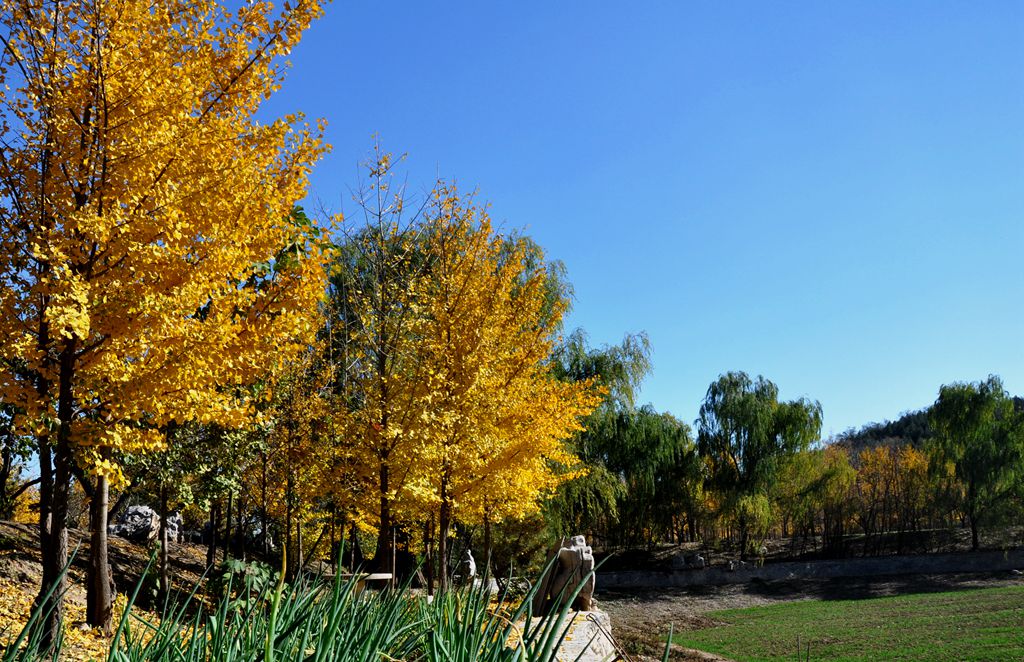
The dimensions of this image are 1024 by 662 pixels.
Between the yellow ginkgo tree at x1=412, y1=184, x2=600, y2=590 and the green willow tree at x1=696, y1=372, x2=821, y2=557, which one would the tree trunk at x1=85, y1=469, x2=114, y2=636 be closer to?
the yellow ginkgo tree at x1=412, y1=184, x2=600, y2=590

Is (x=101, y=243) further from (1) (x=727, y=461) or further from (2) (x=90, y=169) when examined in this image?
(1) (x=727, y=461)

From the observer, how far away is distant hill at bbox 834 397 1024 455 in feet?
202

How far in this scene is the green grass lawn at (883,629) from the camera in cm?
1272

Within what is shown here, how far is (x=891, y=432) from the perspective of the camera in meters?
68.6

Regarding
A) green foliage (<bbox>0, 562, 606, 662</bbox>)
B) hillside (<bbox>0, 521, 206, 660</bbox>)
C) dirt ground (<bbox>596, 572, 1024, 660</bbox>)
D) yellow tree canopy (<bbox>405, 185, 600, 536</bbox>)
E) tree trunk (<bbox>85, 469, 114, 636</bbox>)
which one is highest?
yellow tree canopy (<bbox>405, 185, 600, 536</bbox>)

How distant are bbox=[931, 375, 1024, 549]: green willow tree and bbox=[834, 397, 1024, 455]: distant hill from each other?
26816 millimetres

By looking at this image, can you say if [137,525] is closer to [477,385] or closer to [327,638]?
[477,385]

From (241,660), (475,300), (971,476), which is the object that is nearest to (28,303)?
(241,660)

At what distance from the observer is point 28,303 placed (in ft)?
17.6

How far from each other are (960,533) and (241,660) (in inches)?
1586

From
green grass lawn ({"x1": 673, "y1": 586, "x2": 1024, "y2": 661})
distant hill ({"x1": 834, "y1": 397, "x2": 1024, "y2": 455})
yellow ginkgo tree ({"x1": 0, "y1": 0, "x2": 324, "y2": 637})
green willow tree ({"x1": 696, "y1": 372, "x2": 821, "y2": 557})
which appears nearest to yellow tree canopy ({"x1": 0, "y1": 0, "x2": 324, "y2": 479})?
yellow ginkgo tree ({"x1": 0, "y1": 0, "x2": 324, "y2": 637})

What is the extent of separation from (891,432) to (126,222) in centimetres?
7482

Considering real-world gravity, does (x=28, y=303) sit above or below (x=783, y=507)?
above

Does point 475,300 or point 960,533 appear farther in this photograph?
point 960,533
